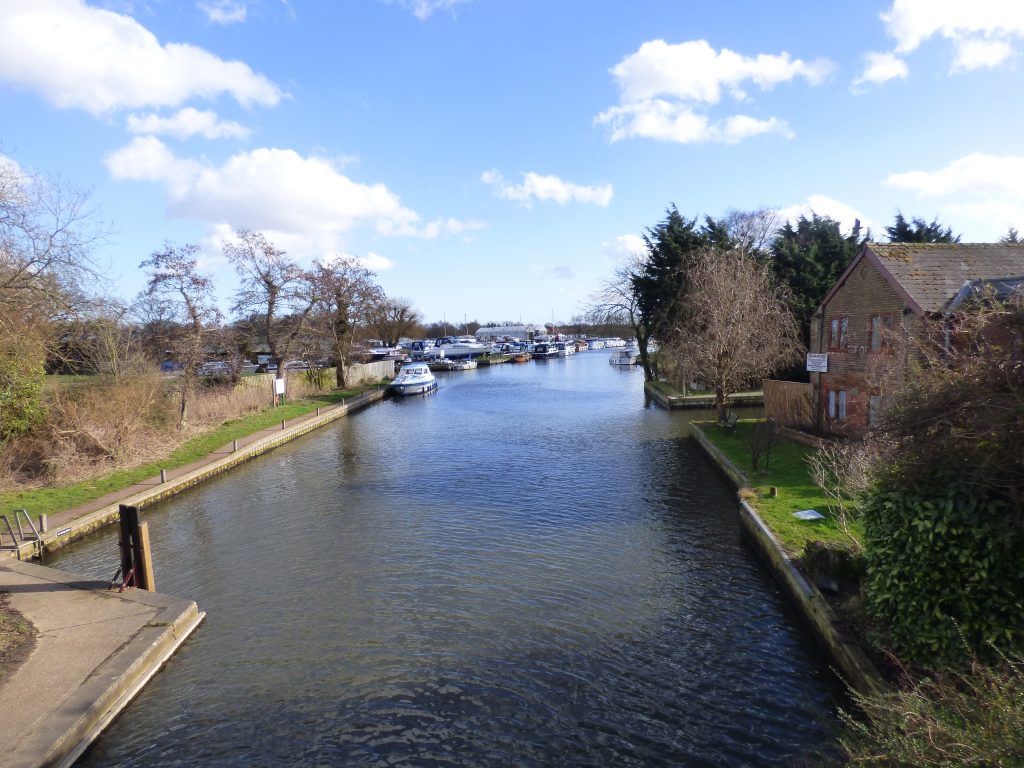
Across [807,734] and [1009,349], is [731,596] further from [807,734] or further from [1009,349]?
[1009,349]

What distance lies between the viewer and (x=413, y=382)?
50.7 m

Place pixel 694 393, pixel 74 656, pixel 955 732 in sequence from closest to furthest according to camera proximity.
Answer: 1. pixel 955 732
2. pixel 74 656
3. pixel 694 393

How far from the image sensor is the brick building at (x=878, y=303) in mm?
17516

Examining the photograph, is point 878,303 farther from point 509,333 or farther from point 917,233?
point 509,333

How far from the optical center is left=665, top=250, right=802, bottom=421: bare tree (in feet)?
85.6

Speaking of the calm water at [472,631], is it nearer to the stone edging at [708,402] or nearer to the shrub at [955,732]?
the shrub at [955,732]

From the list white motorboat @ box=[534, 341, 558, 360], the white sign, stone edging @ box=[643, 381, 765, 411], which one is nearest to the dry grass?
the white sign

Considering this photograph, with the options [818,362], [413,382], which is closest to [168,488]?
[818,362]

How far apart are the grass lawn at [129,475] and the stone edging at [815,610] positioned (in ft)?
55.3

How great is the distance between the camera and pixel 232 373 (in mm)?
35094

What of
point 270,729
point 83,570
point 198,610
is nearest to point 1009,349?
point 270,729

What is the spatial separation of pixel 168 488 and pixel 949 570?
63.7ft

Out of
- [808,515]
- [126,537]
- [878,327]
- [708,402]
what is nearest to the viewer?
[126,537]

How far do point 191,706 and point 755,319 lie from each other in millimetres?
25452
